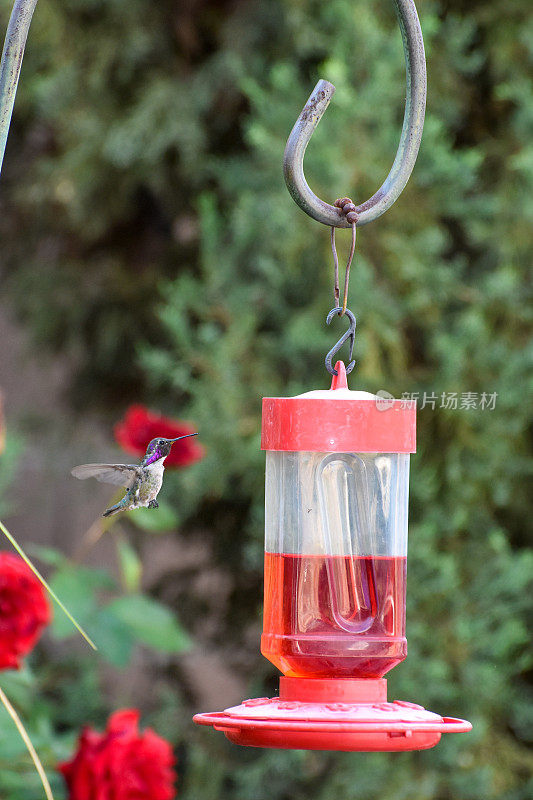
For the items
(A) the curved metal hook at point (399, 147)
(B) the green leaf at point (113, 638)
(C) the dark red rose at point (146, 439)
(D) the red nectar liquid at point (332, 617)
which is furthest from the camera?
(B) the green leaf at point (113, 638)

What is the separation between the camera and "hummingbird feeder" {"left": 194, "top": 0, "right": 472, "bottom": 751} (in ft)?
3.55

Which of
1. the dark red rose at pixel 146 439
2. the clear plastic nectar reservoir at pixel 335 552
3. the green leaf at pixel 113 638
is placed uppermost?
the dark red rose at pixel 146 439

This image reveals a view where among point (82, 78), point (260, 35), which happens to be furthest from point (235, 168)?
point (82, 78)

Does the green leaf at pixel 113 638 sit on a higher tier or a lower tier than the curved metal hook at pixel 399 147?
lower

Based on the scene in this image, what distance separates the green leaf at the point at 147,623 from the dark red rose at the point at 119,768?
44 cm

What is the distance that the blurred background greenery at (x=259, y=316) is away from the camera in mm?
2518

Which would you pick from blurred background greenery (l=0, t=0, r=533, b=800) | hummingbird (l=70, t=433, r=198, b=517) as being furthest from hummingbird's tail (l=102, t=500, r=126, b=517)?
blurred background greenery (l=0, t=0, r=533, b=800)

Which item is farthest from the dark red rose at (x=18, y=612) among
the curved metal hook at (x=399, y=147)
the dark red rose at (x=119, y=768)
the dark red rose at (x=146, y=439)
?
the curved metal hook at (x=399, y=147)

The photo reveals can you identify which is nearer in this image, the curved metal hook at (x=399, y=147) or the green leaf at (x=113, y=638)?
the curved metal hook at (x=399, y=147)

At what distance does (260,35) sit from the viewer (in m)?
2.84

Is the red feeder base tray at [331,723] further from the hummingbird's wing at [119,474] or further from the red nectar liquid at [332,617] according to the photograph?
the hummingbird's wing at [119,474]

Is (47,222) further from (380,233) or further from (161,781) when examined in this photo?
(161,781)

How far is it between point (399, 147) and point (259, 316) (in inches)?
60.1

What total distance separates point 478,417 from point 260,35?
1126 mm
